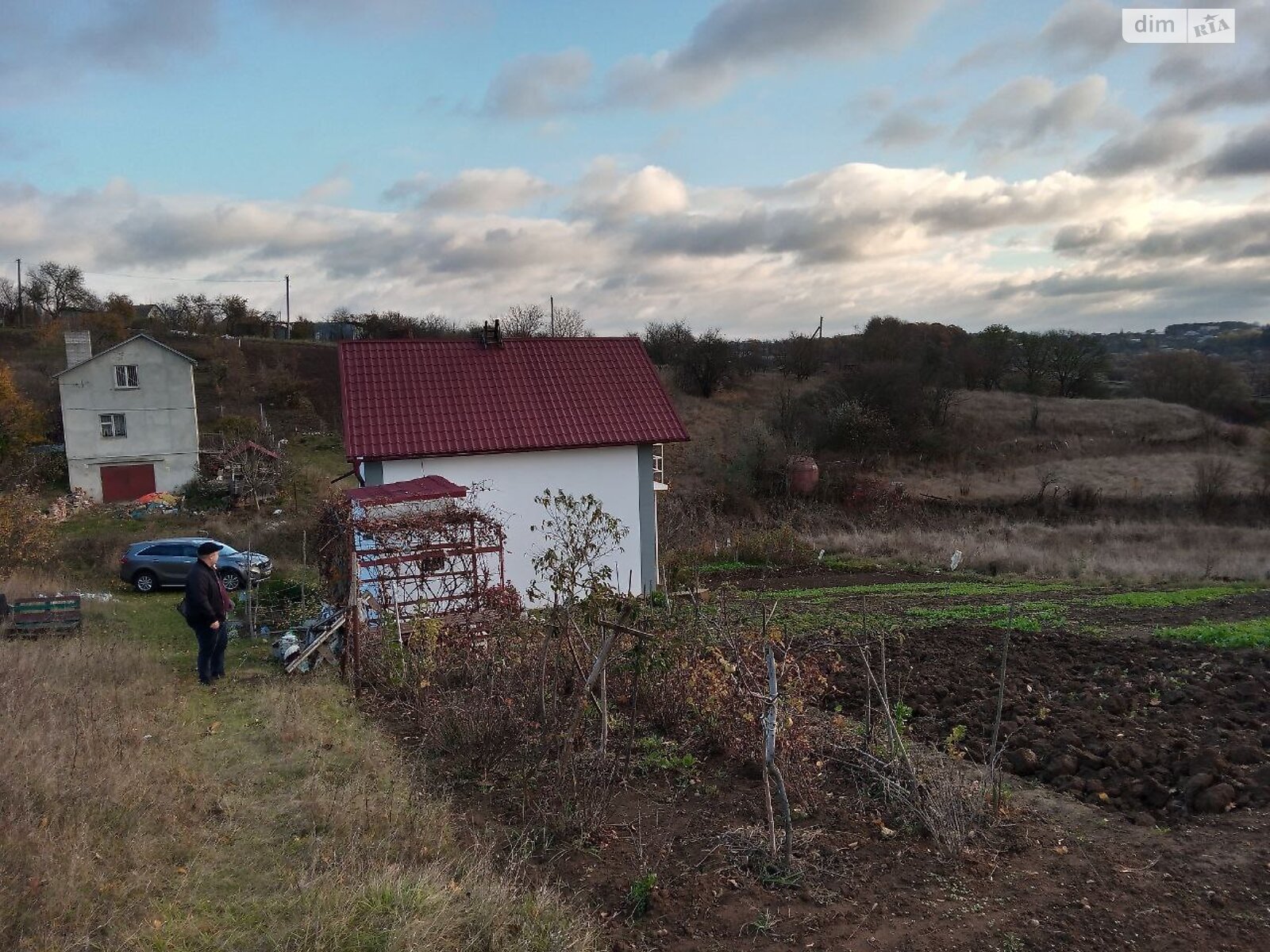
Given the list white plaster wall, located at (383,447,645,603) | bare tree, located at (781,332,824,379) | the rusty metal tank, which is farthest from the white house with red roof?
bare tree, located at (781,332,824,379)

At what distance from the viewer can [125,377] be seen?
3419 centimetres

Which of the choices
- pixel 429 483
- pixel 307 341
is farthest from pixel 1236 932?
pixel 307 341

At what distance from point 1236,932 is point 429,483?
11755 millimetres

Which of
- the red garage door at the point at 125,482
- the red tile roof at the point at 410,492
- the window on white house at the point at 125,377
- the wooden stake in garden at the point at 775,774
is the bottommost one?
the wooden stake in garden at the point at 775,774

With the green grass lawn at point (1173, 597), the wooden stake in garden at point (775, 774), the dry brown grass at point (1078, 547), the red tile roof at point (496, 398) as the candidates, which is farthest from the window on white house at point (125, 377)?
the wooden stake in garden at point (775, 774)

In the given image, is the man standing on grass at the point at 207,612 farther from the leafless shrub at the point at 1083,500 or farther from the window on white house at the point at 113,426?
the leafless shrub at the point at 1083,500

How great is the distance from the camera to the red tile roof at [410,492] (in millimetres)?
11312

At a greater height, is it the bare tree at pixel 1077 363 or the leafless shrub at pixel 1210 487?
the bare tree at pixel 1077 363

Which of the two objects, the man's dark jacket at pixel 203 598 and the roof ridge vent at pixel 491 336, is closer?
the man's dark jacket at pixel 203 598

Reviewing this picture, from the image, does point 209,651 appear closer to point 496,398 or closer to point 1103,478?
point 496,398

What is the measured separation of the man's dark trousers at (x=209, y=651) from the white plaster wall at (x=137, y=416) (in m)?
26.7

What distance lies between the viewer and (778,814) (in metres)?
5.50

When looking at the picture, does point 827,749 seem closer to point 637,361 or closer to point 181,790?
point 181,790

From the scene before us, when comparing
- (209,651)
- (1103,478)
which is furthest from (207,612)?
(1103,478)
